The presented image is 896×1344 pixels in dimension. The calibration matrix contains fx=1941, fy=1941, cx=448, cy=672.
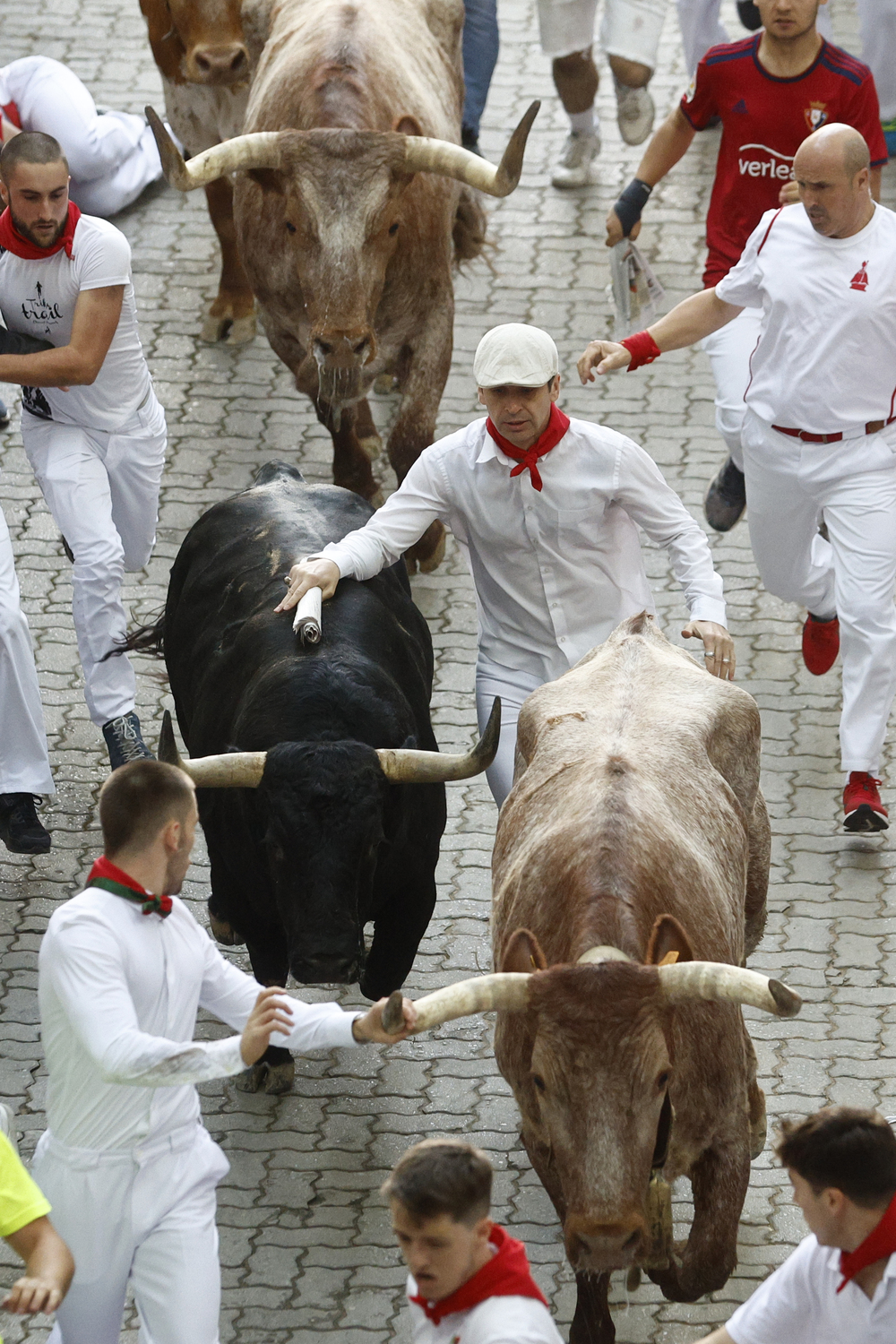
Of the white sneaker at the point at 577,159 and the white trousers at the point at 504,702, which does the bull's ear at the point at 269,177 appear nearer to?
the white trousers at the point at 504,702

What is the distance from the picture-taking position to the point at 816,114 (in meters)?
8.60

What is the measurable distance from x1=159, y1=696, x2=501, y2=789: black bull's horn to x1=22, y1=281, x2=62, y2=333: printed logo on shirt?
7.45 ft

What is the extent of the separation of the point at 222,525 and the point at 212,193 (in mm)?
3994

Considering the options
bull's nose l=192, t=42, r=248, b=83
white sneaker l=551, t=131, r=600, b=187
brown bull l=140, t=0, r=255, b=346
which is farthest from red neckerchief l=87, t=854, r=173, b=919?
white sneaker l=551, t=131, r=600, b=187

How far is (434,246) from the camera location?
29.6 feet

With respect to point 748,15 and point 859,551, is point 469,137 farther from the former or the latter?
point 859,551

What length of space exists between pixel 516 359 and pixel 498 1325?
3429mm

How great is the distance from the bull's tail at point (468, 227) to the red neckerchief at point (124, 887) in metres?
6.05

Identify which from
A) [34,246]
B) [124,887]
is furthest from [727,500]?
[124,887]

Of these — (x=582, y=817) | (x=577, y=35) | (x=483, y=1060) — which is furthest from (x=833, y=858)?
(x=577, y=35)

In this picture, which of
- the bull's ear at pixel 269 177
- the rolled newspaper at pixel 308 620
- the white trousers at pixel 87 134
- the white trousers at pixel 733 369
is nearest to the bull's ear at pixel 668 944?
the rolled newspaper at pixel 308 620

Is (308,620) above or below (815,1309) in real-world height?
above

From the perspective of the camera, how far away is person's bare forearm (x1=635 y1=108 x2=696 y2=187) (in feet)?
29.6

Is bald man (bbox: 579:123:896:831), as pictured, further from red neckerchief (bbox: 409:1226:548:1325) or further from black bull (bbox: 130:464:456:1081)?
red neckerchief (bbox: 409:1226:548:1325)
